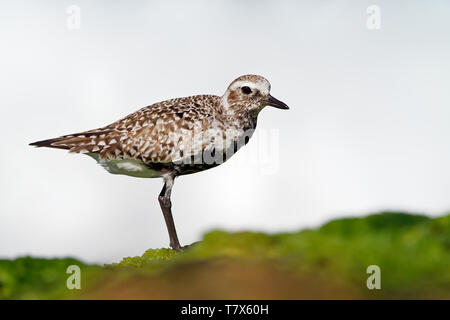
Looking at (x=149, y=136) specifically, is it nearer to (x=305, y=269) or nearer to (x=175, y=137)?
(x=175, y=137)

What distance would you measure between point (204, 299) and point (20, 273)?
5832mm

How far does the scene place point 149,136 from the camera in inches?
578

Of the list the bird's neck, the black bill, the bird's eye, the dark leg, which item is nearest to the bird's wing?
the bird's neck

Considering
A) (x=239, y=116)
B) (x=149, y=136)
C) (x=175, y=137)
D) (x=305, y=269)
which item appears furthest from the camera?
(x=239, y=116)

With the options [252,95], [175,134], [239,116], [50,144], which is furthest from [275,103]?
[50,144]

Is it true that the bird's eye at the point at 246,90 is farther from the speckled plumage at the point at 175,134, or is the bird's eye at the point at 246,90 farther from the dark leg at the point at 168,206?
the dark leg at the point at 168,206

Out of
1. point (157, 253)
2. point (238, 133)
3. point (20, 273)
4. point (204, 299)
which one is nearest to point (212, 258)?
point (204, 299)

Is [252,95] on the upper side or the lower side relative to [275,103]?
upper

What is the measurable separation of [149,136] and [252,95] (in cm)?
275

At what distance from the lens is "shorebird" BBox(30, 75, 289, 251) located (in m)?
14.4

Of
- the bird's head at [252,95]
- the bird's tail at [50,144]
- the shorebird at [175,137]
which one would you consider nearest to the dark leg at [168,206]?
the shorebird at [175,137]

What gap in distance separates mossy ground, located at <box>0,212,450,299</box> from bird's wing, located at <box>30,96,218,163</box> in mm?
6240

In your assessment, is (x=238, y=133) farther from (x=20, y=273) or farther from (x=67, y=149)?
(x=20, y=273)
